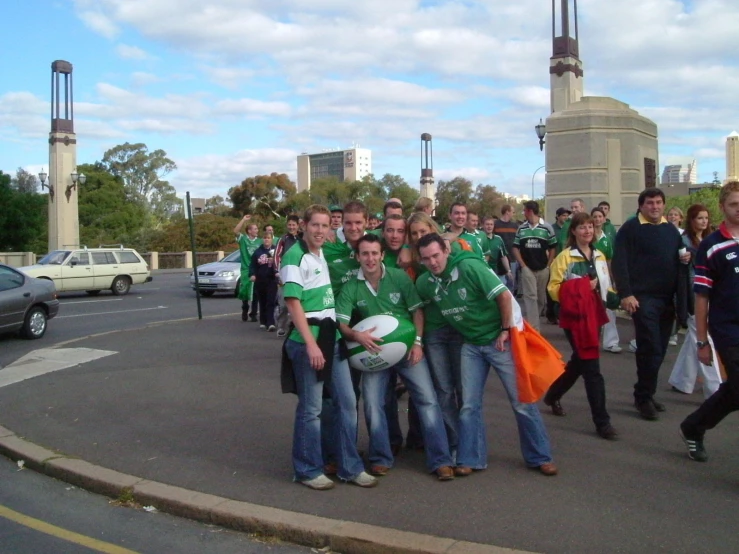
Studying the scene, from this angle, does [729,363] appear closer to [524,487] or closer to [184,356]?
[524,487]

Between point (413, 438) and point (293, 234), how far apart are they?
629 cm

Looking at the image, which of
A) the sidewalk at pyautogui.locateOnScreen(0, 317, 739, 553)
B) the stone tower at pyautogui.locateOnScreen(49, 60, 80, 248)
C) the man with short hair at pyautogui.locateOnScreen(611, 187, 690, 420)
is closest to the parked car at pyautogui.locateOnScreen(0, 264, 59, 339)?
the sidewalk at pyautogui.locateOnScreen(0, 317, 739, 553)

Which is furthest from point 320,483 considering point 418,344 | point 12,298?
point 12,298

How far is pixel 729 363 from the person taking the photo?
5125 millimetres

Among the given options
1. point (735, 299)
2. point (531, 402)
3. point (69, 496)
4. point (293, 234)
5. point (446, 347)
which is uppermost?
point (293, 234)

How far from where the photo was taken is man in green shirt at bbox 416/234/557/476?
5316 mm

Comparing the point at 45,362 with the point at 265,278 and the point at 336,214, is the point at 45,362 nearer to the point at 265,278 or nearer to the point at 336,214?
the point at 265,278

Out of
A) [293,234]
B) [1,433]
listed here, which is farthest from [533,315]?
[1,433]

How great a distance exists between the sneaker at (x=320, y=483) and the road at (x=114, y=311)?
7807mm

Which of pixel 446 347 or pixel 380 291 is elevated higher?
pixel 380 291

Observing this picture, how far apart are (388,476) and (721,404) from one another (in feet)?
7.81

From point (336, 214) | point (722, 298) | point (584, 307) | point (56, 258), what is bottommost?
point (584, 307)

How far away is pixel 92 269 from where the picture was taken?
81.5 feet

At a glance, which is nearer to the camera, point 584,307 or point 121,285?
point 584,307
